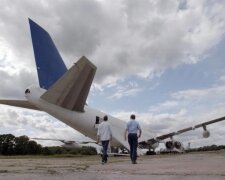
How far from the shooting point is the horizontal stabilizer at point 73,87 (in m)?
15.9

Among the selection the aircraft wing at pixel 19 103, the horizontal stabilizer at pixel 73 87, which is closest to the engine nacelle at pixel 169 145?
the horizontal stabilizer at pixel 73 87

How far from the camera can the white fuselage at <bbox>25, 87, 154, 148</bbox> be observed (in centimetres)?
1978

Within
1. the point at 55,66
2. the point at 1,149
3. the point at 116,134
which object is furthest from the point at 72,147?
the point at 1,149

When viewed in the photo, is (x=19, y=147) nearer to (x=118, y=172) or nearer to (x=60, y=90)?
(x=60, y=90)

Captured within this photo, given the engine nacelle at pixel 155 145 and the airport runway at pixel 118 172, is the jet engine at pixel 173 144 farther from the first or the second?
the airport runway at pixel 118 172

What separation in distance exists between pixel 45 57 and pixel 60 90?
393cm

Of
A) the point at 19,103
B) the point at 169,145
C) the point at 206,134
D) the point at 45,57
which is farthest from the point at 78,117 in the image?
the point at 169,145

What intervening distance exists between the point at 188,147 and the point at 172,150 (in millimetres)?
3475

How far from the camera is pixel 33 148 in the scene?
48.0m

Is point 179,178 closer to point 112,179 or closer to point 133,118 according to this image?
point 112,179

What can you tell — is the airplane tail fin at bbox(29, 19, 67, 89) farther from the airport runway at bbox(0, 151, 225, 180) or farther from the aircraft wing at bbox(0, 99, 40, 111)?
the airport runway at bbox(0, 151, 225, 180)

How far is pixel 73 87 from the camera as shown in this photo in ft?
55.8

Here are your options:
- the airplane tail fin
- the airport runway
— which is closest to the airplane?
the airplane tail fin

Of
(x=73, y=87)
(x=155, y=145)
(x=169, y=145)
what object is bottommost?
(x=155, y=145)
